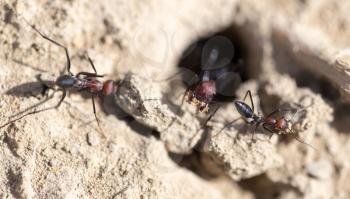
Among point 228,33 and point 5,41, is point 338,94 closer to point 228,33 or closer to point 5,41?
point 228,33

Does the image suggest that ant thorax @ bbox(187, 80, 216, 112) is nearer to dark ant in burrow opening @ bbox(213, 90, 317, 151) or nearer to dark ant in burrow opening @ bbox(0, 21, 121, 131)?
dark ant in burrow opening @ bbox(213, 90, 317, 151)

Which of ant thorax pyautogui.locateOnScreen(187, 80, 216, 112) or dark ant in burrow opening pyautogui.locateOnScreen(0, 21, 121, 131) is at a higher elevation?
ant thorax pyautogui.locateOnScreen(187, 80, 216, 112)

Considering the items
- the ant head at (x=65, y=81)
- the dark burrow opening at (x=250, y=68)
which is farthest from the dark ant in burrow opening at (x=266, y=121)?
the ant head at (x=65, y=81)

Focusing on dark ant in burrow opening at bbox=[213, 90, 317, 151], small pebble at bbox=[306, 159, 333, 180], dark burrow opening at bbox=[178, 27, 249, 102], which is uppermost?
dark burrow opening at bbox=[178, 27, 249, 102]

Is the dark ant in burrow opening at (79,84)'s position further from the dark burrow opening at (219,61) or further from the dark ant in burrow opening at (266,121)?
the dark ant in burrow opening at (266,121)

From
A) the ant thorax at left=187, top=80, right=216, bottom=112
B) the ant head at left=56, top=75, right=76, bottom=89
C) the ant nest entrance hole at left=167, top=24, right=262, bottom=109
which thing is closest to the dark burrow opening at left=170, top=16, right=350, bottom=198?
the ant nest entrance hole at left=167, top=24, right=262, bottom=109

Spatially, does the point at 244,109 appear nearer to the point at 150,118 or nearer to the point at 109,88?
the point at 150,118

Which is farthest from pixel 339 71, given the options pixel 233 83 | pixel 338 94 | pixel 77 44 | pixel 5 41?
pixel 5 41
